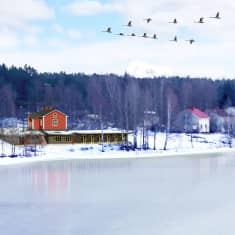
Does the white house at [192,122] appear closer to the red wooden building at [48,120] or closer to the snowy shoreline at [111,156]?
the snowy shoreline at [111,156]

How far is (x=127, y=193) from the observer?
12750mm

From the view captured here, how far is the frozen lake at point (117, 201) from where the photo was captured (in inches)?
344

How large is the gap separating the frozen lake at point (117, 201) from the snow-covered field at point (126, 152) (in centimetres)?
664

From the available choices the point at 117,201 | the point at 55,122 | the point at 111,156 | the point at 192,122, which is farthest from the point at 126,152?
the point at 117,201

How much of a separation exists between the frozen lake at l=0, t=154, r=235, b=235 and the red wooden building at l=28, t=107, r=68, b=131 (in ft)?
40.9

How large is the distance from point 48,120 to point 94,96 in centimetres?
1756

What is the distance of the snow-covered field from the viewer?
25.7 meters

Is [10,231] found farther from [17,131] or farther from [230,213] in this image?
[17,131]

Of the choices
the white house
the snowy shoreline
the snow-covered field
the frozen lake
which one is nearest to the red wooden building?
the snow-covered field

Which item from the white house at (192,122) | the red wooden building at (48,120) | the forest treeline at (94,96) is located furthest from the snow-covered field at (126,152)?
the white house at (192,122)

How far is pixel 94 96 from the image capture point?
48844 mm

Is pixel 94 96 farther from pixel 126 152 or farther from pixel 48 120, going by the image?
pixel 126 152

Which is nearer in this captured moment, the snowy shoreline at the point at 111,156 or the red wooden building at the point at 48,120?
the snowy shoreline at the point at 111,156

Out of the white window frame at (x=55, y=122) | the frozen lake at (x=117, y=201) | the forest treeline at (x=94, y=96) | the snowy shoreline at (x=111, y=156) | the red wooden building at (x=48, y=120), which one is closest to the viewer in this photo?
the frozen lake at (x=117, y=201)
